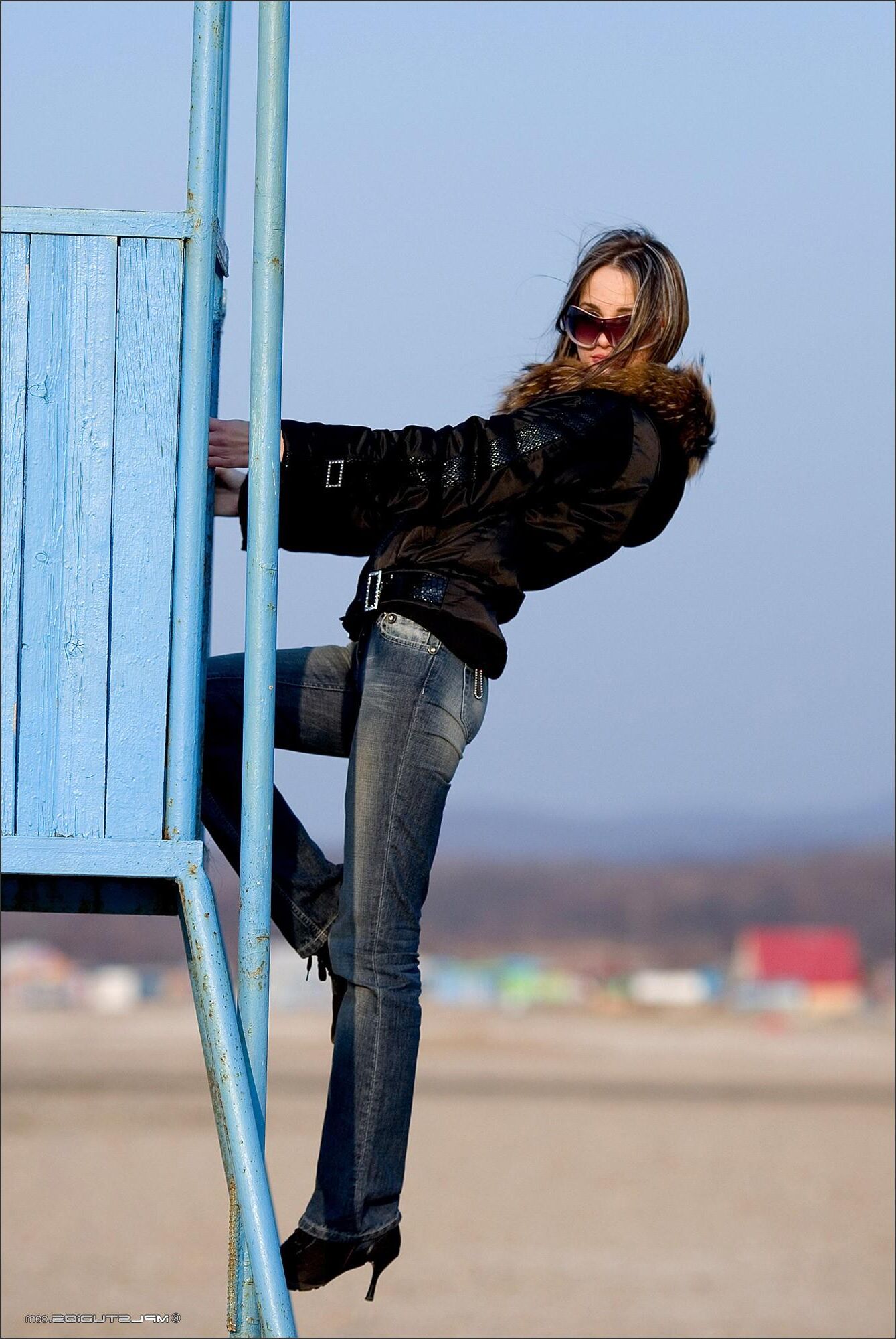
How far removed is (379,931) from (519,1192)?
57.2 feet

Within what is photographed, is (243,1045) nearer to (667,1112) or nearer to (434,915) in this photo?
(667,1112)

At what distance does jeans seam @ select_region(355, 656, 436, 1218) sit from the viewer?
3.64 meters

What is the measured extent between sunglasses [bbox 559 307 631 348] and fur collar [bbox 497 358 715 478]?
5 centimetres

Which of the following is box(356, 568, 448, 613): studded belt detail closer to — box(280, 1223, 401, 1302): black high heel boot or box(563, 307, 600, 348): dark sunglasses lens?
box(563, 307, 600, 348): dark sunglasses lens

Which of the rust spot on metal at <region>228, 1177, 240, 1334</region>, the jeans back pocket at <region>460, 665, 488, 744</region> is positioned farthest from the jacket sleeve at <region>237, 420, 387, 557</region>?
the rust spot on metal at <region>228, 1177, 240, 1334</region>

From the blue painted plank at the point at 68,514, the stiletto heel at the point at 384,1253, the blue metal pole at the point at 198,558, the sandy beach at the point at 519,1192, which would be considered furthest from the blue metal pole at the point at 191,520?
the sandy beach at the point at 519,1192

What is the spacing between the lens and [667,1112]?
25031 mm

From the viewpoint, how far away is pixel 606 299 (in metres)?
3.96

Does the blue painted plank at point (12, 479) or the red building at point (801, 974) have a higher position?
the blue painted plank at point (12, 479)

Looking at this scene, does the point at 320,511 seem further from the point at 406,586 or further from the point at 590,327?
the point at 590,327

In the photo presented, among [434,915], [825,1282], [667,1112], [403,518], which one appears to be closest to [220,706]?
[403,518]

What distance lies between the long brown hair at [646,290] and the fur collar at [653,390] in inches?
1.6

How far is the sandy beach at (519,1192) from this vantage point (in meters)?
16.5

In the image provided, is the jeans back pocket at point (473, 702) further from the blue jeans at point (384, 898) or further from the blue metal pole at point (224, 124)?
the blue metal pole at point (224, 124)
